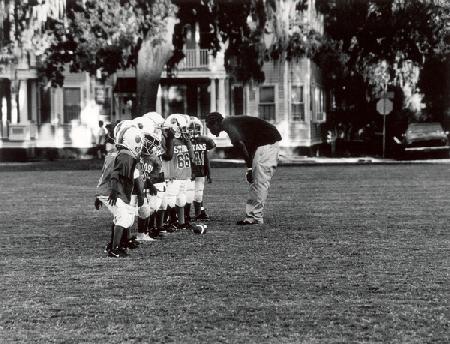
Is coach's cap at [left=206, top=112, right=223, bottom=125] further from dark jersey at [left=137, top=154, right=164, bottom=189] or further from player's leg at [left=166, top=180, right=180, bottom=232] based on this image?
dark jersey at [left=137, top=154, right=164, bottom=189]

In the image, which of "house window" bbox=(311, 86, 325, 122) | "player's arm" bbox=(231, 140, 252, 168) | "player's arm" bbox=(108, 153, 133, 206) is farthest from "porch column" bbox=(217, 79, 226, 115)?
"player's arm" bbox=(108, 153, 133, 206)

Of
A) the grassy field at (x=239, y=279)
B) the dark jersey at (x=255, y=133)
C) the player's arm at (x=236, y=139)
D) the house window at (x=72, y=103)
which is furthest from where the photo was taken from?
Result: the house window at (x=72, y=103)

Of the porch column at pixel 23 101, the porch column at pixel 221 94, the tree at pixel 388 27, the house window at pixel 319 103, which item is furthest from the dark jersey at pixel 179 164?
the house window at pixel 319 103

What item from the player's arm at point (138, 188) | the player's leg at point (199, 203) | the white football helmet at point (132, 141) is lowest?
the player's leg at point (199, 203)

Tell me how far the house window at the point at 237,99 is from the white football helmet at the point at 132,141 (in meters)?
43.2

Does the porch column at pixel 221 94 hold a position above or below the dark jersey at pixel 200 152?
above

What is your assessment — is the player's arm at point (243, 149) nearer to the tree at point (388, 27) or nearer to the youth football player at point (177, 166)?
the youth football player at point (177, 166)

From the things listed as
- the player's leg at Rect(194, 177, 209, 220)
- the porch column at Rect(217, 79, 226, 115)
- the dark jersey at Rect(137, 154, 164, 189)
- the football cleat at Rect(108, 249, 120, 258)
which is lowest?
the football cleat at Rect(108, 249, 120, 258)

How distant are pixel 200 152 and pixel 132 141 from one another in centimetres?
482

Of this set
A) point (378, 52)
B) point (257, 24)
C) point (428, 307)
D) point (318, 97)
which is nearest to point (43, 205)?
point (428, 307)

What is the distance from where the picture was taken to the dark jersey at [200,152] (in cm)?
1761

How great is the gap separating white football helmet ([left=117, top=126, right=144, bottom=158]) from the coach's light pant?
14.8ft

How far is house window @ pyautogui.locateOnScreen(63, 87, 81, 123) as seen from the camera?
56.8 meters

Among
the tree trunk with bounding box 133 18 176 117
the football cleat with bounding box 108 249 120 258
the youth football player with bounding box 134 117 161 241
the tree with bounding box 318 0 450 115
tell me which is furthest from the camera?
the tree with bounding box 318 0 450 115
